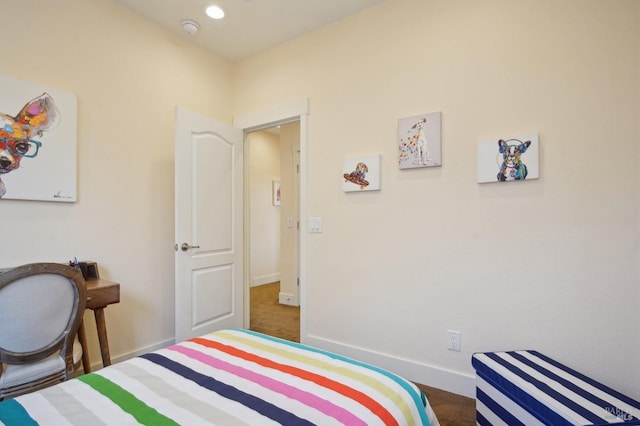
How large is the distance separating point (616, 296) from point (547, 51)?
141 cm

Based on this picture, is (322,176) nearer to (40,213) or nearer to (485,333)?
(485,333)

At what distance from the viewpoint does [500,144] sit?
1.91 meters

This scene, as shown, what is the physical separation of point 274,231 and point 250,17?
3879mm

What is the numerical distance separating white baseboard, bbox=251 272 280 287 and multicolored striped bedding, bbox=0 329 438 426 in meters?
4.16

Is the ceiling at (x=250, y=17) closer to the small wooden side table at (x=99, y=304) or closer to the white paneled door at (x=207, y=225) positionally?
the white paneled door at (x=207, y=225)

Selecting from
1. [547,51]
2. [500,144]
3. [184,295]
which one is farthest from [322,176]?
[547,51]

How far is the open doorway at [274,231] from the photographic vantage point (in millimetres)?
3623

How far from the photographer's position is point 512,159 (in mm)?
1871

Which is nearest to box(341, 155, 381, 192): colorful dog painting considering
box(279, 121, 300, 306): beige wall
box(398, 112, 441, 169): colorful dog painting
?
box(398, 112, 441, 169): colorful dog painting

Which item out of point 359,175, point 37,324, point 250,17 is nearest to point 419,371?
point 359,175

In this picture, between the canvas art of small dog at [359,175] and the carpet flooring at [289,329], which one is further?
the canvas art of small dog at [359,175]

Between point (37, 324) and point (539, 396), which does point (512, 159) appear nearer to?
point (539, 396)

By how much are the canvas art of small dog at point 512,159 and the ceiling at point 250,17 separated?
1462 millimetres

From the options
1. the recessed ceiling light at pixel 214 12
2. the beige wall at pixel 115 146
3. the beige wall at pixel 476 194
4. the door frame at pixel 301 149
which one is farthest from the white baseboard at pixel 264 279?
the recessed ceiling light at pixel 214 12
